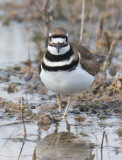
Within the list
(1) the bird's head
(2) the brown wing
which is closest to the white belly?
(2) the brown wing

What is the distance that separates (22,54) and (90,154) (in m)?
5.13

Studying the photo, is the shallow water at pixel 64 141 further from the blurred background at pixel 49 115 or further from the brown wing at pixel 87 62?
the brown wing at pixel 87 62

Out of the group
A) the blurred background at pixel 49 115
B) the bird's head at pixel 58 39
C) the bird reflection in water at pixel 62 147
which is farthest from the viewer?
the bird's head at pixel 58 39

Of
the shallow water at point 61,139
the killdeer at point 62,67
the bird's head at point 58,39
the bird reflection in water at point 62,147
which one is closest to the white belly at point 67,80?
the killdeer at point 62,67

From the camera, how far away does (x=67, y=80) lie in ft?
16.5

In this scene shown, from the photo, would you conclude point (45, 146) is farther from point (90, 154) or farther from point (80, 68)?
point (80, 68)

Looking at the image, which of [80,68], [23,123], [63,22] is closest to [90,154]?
[23,123]

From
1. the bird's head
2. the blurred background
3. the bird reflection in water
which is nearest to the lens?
the bird reflection in water

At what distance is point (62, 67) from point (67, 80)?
0.58 feet

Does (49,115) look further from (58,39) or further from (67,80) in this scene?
(58,39)

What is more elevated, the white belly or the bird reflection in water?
the white belly

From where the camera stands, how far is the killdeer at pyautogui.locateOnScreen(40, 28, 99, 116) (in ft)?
16.2

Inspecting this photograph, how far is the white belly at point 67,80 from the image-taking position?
5000 millimetres

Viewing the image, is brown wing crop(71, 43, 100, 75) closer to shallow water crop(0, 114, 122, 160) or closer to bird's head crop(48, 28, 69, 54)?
bird's head crop(48, 28, 69, 54)
